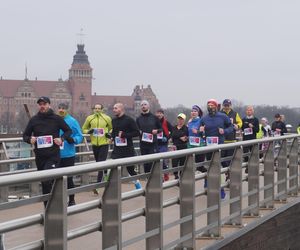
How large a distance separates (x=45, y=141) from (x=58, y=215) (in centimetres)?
490

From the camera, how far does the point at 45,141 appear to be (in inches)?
360

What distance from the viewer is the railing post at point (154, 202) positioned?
5.89 meters

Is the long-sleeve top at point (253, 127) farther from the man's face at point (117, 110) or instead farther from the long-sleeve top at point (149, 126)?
the man's face at point (117, 110)

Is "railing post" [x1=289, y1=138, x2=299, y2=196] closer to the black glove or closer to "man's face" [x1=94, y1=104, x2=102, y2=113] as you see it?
"man's face" [x1=94, y1=104, x2=102, y2=113]

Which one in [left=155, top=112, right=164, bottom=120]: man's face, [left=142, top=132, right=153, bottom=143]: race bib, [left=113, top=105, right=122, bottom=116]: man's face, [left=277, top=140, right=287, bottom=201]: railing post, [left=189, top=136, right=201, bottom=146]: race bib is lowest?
[left=277, top=140, right=287, bottom=201]: railing post

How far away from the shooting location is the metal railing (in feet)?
14.1

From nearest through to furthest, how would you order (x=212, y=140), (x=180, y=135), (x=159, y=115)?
(x=212, y=140), (x=180, y=135), (x=159, y=115)

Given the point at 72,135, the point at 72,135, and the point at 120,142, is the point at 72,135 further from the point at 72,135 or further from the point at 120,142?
the point at 120,142

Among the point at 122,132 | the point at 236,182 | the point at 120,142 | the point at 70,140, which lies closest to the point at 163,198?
the point at 236,182

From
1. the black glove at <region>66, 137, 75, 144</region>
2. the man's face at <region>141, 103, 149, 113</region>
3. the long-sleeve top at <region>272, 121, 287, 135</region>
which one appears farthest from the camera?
the long-sleeve top at <region>272, 121, 287, 135</region>

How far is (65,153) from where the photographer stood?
35.4 feet

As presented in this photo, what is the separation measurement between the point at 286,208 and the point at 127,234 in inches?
188

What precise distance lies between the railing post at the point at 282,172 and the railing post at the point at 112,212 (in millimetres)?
5923

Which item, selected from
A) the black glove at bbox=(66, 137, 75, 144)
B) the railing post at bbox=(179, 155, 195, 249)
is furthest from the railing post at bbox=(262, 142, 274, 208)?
the railing post at bbox=(179, 155, 195, 249)
